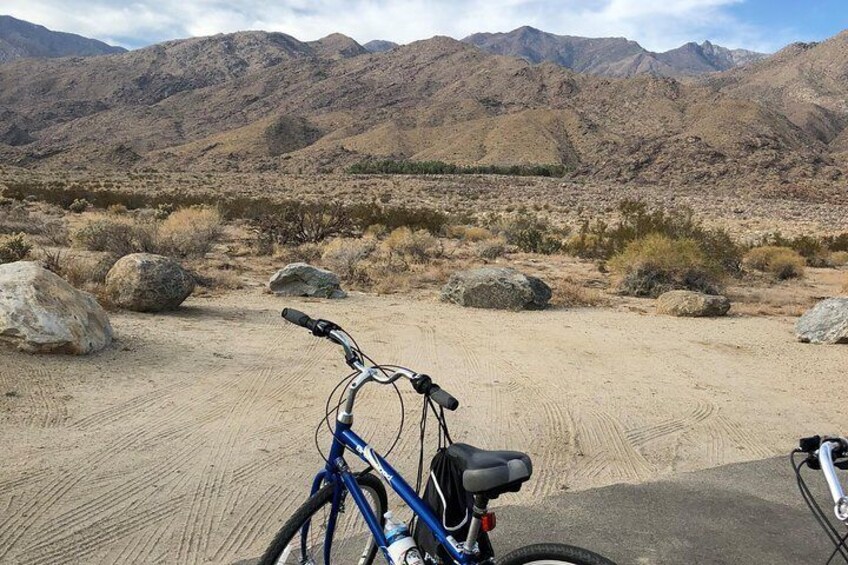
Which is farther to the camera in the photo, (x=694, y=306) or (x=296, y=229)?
(x=296, y=229)

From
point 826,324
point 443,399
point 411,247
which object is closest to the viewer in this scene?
point 443,399

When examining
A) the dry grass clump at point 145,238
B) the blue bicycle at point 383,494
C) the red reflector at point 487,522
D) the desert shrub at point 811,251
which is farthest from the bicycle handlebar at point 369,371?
the desert shrub at point 811,251

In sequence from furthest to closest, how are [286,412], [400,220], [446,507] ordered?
[400,220], [286,412], [446,507]

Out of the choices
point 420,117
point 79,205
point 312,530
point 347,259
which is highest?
point 420,117

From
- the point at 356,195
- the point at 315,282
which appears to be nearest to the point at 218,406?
the point at 315,282

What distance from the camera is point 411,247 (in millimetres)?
18672

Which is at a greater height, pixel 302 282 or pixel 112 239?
pixel 112 239

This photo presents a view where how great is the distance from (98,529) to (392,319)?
277 inches

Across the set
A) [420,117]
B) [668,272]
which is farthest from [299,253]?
[420,117]

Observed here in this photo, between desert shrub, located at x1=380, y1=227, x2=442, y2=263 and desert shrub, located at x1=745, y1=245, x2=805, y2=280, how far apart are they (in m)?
8.93

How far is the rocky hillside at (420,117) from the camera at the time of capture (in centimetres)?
7656

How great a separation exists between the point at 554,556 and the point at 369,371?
1.05 metres

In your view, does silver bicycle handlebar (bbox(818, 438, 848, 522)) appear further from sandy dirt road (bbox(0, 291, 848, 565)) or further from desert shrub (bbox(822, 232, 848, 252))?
desert shrub (bbox(822, 232, 848, 252))

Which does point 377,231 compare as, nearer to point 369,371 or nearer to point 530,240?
point 530,240
